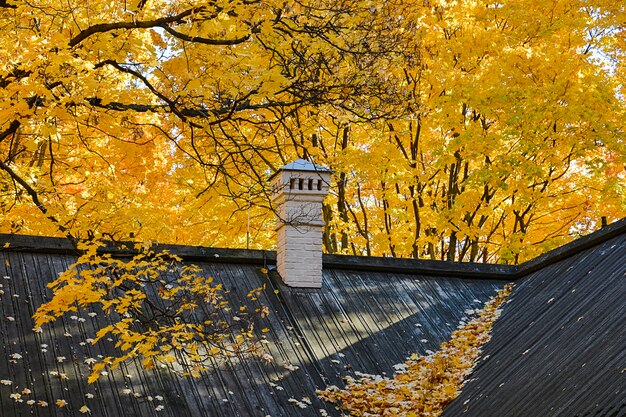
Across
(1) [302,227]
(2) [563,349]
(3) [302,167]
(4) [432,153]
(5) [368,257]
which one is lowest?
(2) [563,349]

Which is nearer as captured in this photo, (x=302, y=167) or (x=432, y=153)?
(x=302, y=167)

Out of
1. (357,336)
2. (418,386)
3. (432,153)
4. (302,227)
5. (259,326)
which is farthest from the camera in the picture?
(432,153)

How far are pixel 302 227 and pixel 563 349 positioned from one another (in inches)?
177

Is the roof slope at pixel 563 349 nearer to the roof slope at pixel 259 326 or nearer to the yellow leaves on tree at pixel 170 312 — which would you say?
the roof slope at pixel 259 326

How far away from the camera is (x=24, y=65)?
813 centimetres

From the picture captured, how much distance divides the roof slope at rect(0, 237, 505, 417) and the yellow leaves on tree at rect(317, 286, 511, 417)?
0.68 feet

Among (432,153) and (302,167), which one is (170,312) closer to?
(302,167)

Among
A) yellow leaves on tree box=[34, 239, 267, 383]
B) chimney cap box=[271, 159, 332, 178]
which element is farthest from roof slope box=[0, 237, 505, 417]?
chimney cap box=[271, 159, 332, 178]

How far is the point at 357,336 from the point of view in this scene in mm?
11148

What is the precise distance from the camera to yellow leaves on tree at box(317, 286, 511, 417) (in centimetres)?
936

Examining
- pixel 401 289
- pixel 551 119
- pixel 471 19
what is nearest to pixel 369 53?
pixel 401 289

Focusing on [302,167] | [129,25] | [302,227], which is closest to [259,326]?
[302,227]

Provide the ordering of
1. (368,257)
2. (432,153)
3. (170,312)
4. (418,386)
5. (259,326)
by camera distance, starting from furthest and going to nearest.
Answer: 1. (432,153)
2. (368,257)
3. (259,326)
4. (170,312)
5. (418,386)

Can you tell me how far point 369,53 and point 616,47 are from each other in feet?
42.5
